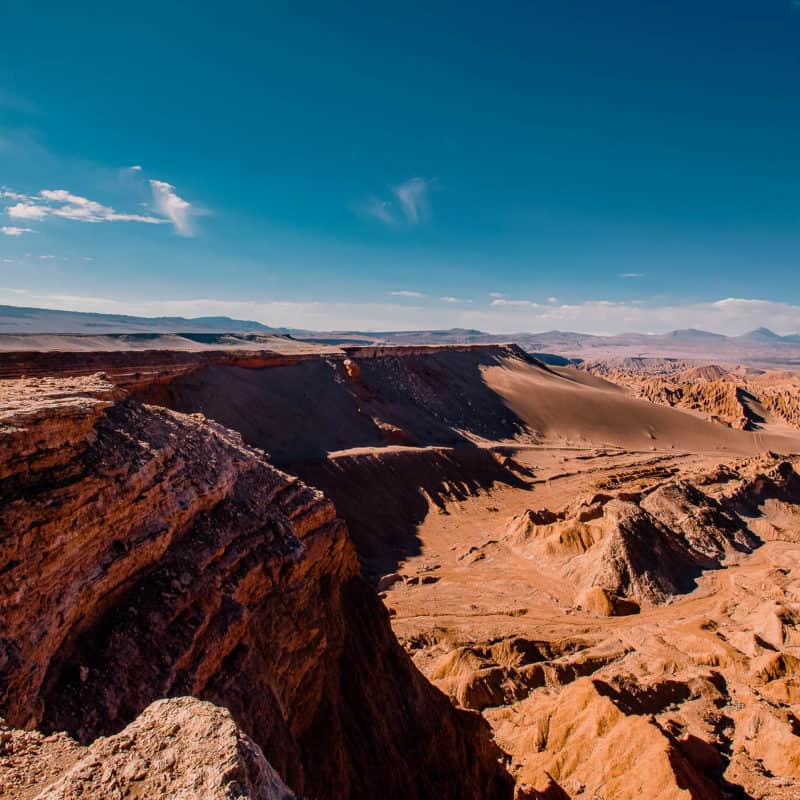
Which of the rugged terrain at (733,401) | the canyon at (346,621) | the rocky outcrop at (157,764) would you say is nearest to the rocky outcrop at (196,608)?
the canyon at (346,621)

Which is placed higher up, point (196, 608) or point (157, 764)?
point (157, 764)

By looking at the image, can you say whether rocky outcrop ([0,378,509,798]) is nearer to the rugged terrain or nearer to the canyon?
the canyon

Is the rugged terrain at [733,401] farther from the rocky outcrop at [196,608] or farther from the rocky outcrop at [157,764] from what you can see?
the rocky outcrop at [157,764]

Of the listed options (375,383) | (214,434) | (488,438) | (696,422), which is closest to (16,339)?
(375,383)

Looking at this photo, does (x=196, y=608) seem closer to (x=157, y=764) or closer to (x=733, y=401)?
(x=157, y=764)

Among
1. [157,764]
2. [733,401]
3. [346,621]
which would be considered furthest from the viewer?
[733,401]

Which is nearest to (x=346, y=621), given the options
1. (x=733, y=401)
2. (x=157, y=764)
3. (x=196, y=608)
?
(x=196, y=608)

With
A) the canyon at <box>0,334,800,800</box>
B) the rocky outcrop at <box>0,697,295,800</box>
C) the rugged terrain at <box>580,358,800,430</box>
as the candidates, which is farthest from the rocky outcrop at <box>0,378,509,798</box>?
the rugged terrain at <box>580,358,800,430</box>
